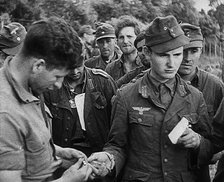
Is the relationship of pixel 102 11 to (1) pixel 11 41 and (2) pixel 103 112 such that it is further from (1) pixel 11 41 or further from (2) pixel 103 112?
(2) pixel 103 112

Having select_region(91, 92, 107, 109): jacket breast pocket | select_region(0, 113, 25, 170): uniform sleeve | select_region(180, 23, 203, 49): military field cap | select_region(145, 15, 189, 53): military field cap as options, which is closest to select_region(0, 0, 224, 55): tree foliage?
select_region(91, 92, 107, 109): jacket breast pocket

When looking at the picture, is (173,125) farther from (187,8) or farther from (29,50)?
(187,8)

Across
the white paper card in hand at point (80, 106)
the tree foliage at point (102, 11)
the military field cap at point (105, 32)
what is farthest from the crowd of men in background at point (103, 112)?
the tree foliage at point (102, 11)

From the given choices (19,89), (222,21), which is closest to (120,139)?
(19,89)

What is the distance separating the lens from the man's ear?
2.54 metres

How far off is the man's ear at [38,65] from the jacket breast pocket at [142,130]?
4.15ft

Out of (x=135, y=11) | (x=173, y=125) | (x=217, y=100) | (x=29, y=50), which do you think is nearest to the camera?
(x=29, y=50)

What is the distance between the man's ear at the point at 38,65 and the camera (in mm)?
2541

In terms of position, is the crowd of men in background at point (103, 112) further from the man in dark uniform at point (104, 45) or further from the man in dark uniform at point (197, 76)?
the man in dark uniform at point (104, 45)

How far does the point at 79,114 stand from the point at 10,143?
84.2 inches

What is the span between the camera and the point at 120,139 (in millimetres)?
3680

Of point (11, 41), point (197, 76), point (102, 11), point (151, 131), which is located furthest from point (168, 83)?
point (102, 11)

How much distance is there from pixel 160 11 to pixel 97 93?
58.1 feet

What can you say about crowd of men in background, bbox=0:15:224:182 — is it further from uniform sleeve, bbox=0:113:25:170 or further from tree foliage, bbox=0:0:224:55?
tree foliage, bbox=0:0:224:55
